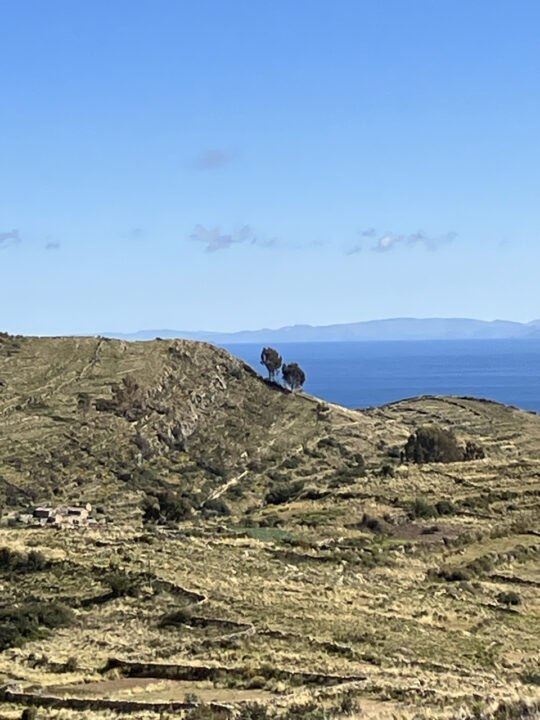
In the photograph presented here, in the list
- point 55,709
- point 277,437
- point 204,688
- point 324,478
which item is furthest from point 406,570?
point 277,437

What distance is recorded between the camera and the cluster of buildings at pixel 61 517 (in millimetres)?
44219

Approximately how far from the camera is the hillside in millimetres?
19094

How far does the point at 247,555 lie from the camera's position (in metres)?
35.0

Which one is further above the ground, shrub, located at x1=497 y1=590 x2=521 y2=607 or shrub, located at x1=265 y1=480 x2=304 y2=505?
shrub, located at x1=497 y1=590 x2=521 y2=607

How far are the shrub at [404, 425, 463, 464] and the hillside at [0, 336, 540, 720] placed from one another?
2365 millimetres

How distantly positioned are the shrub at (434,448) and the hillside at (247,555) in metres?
2.37

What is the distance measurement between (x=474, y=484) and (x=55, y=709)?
38281 millimetres

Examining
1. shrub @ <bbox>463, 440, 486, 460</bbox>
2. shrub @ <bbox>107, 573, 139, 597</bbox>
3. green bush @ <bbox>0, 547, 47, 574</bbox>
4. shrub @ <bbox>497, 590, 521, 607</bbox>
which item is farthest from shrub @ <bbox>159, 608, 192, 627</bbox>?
shrub @ <bbox>463, 440, 486, 460</bbox>

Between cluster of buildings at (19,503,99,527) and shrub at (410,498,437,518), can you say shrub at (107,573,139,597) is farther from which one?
shrub at (410,498,437,518)

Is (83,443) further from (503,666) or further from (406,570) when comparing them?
(503,666)

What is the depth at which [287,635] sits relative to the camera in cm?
2317

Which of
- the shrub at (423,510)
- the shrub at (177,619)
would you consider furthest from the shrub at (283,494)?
the shrub at (177,619)

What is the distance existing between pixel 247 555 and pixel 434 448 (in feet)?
101

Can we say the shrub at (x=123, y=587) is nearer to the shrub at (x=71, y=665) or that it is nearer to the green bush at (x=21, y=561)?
the green bush at (x=21, y=561)
